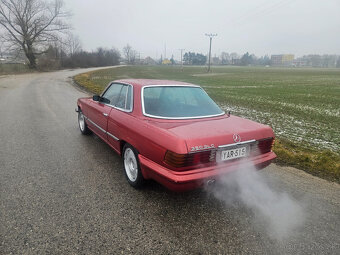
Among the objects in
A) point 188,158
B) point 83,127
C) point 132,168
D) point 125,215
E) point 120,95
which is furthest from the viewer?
point 83,127

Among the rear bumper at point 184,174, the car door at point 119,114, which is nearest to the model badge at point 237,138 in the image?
the rear bumper at point 184,174

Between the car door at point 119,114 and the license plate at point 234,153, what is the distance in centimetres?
134

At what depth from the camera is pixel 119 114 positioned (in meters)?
3.44

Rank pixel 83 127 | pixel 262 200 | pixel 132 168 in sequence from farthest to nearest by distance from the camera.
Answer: pixel 83 127 → pixel 132 168 → pixel 262 200

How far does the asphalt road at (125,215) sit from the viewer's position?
2166 mm

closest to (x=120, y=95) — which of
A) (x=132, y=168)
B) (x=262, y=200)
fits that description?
(x=132, y=168)

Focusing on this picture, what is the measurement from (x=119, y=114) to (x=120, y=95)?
1.49 feet

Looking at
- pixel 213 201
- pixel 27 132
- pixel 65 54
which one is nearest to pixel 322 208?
pixel 213 201

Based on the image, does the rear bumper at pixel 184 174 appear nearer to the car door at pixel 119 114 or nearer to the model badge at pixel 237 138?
the model badge at pixel 237 138

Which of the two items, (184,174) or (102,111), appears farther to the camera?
(102,111)

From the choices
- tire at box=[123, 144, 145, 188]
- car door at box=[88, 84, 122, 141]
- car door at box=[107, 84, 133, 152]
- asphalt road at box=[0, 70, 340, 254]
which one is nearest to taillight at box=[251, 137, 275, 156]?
asphalt road at box=[0, 70, 340, 254]

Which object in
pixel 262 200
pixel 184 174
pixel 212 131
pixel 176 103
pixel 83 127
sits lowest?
pixel 262 200

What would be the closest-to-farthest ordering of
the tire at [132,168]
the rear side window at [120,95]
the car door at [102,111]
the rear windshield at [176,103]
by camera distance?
the tire at [132,168], the rear windshield at [176,103], the rear side window at [120,95], the car door at [102,111]

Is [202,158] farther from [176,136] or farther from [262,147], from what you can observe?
[262,147]
